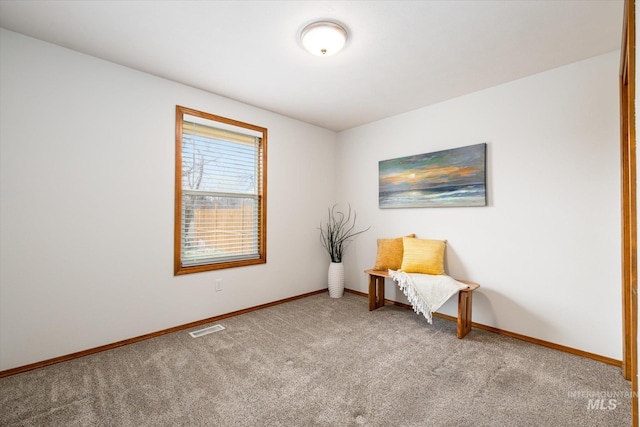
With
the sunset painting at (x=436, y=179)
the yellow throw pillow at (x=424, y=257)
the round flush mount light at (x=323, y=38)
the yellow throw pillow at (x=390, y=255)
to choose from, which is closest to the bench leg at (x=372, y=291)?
the yellow throw pillow at (x=390, y=255)

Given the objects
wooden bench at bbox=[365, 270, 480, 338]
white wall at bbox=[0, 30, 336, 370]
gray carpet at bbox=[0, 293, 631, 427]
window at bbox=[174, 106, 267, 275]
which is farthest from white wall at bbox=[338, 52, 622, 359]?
white wall at bbox=[0, 30, 336, 370]

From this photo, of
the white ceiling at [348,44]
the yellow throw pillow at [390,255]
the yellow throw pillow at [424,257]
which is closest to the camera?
the white ceiling at [348,44]

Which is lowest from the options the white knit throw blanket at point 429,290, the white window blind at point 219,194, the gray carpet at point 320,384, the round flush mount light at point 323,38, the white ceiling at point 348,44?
the gray carpet at point 320,384

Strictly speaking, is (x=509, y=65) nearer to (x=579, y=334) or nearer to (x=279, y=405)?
(x=579, y=334)

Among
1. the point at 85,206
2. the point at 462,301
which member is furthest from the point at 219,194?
the point at 462,301

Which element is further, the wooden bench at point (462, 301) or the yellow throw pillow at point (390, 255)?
the yellow throw pillow at point (390, 255)

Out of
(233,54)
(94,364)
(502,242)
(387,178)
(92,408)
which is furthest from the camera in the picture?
(387,178)

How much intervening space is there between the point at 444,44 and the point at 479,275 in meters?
2.25

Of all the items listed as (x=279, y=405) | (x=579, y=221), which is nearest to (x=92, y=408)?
(x=279, y=405)

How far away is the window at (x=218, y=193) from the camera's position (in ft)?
9.67

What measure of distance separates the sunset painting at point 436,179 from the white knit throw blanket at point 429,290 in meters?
0.88

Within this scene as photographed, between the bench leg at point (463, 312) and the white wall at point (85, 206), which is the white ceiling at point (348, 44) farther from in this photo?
the bench leg at point (463, 312)

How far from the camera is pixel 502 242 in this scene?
111 inches

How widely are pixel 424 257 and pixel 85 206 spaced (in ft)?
10.7
